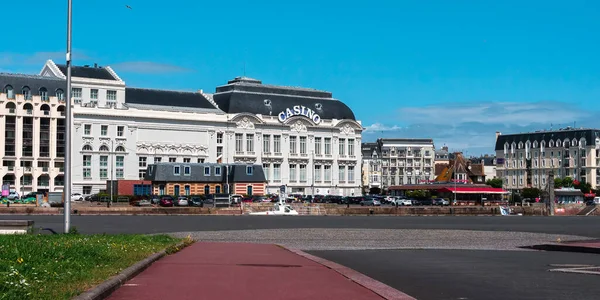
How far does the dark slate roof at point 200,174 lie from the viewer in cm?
13538

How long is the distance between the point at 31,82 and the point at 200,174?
31.5 metres

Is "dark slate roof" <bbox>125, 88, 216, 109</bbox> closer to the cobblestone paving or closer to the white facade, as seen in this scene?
the white facade

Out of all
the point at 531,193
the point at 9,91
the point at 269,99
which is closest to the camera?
the point at 9,91

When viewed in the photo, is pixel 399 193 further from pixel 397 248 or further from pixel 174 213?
pixel 397 248

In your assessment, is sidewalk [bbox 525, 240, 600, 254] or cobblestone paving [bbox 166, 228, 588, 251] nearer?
sidewalk [bbox 525, 240, 600, 254]

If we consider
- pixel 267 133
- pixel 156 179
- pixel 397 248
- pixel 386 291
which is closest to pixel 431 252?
pixel 397 248

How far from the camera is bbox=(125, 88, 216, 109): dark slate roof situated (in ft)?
525

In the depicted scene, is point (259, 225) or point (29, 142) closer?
point (259, 225)

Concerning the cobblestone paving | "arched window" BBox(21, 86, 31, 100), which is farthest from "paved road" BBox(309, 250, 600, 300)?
"arched window" BBox(21, 86, 31, 100)

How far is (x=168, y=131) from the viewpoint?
522ft

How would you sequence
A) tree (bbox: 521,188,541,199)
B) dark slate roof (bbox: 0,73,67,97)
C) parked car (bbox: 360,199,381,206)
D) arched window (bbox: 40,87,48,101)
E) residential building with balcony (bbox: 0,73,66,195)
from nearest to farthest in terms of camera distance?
1. parked car (bbox: 360,199,381,206)
2. residential building with balcony (bbox: 0,73,66,195)
3. dark slate roof (bbox: 0,73,67,97)
4. arched window (bbox: 40,87,48,101)
5. tree (bbox: 521,188,541,199)

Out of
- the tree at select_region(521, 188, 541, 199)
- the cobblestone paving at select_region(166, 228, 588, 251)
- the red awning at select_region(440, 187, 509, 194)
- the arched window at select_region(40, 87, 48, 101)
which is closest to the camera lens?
→ the cobblestone paving at select_region(166, 228, 588, 251)

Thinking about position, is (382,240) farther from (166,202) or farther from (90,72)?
(90,72)

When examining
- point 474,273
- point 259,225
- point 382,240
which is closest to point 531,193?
point 259,225
